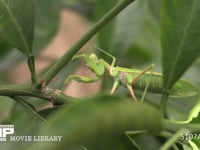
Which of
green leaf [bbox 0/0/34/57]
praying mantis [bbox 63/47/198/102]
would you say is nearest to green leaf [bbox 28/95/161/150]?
green leaf [bbox 0/0/34/57]

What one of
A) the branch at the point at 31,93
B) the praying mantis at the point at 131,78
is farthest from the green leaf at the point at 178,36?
the praying mantis at the point at 131,78

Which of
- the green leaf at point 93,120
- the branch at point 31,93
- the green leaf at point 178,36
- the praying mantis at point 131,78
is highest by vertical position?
the green leaf at point 178,36

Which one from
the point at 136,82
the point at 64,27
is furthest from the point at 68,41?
the point at 136,82

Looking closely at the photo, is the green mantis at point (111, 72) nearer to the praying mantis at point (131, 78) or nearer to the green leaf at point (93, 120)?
the praying mantis at point (131, 78)

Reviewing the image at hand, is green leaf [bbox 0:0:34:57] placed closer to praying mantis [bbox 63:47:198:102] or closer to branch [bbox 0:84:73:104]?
branch [bbox 0:84:73:104]

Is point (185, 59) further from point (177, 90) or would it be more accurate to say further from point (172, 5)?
point (177, 90)

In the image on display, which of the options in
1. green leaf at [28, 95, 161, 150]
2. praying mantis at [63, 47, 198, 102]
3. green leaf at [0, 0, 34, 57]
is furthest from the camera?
praying mantis at [63, 47, 198, 102]
